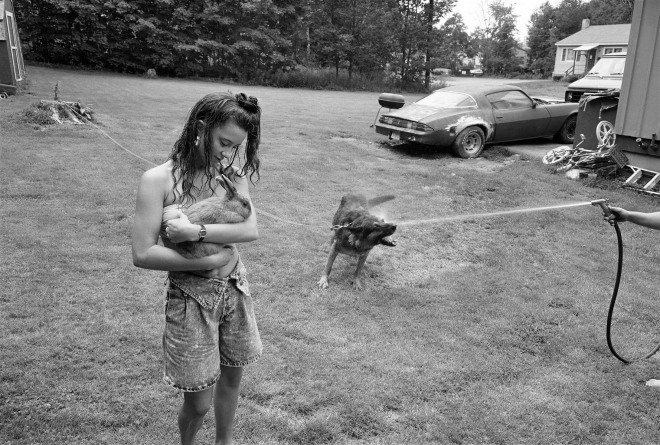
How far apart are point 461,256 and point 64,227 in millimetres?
4543

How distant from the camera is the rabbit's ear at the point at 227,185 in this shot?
2.30m

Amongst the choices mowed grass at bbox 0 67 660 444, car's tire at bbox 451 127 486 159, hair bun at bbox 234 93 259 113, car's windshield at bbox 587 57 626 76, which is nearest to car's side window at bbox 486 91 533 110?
car's tire at bbox 451 127 486 159

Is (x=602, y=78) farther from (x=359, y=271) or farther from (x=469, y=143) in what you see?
(x=359, y=271)

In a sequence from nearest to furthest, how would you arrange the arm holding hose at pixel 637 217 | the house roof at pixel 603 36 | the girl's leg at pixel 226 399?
the girl's leg at pixel 226 399 → the arm holding hose at pixel 637 217 → the house roof at pixel 603 36

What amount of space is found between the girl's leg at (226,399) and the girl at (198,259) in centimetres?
15

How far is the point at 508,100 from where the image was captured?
1280 cm

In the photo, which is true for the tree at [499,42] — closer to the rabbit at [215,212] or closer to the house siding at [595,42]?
the house siding at [595,42]

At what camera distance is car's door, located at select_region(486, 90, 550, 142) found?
12.6 meters

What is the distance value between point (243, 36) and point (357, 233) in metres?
30.5

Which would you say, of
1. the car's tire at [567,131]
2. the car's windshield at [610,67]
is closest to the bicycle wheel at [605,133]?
the car's tire at [567,131]

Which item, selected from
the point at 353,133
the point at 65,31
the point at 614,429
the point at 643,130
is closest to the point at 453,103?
the point at 353,133

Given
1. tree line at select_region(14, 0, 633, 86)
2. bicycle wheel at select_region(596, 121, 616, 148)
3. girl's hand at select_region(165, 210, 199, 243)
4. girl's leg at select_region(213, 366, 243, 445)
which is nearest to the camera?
girl's hand at select_region(165, 210, 199, 243)

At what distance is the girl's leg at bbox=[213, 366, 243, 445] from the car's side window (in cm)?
1132

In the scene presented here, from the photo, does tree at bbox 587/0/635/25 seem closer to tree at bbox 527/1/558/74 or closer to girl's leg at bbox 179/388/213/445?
tree at bbox 527/1/558/74
